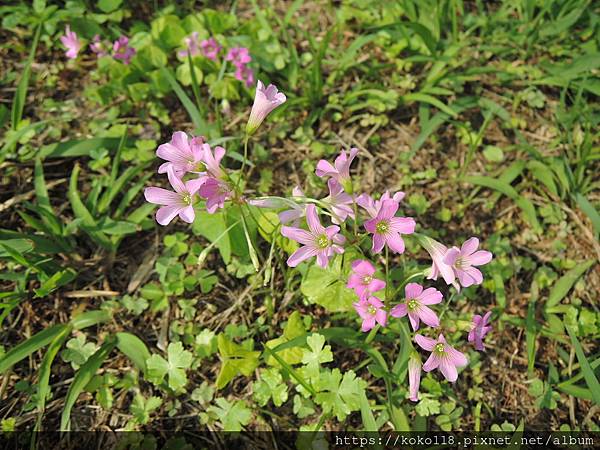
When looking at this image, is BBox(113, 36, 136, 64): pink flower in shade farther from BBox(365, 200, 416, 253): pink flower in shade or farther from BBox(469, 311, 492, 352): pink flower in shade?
BBox(469, 311, 492, 352): pink flower in shade

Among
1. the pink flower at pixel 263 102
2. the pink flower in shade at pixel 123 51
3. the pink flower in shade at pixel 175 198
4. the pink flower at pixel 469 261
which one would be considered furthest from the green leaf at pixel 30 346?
the pink flower at pixel 469 261

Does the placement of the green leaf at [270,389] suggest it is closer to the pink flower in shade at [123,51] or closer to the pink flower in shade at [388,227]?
the pink flower in shade at [388,227]

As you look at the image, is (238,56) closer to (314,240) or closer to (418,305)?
(314,240)

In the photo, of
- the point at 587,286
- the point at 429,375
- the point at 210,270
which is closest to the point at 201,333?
the point at 210,270

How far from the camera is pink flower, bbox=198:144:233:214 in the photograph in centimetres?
160

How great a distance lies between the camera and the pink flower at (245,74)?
2.69 meters

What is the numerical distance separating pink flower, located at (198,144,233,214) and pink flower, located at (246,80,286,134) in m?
0.19

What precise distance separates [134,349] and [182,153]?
3.53ft

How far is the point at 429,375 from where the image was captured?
7.23 feet

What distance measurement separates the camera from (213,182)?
5.29ft

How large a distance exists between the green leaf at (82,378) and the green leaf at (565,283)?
7.33 feet

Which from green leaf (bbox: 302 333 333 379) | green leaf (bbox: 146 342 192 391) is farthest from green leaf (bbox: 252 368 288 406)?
green leaf (bbox: 146 342 192 391)

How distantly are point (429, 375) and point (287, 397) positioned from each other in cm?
69

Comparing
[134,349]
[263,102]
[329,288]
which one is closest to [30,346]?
[134,349]
